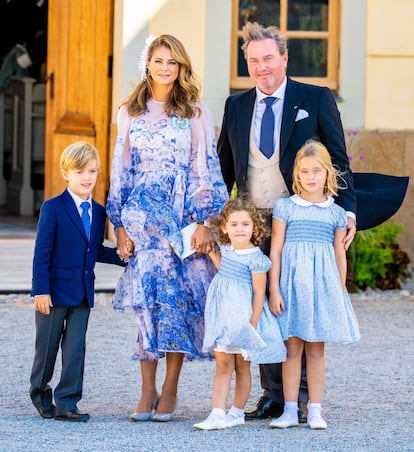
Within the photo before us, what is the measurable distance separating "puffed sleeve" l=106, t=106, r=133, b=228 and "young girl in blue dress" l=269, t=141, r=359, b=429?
2.10ft

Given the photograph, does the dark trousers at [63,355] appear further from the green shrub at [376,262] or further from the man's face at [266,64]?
the green shrub at [376,262]

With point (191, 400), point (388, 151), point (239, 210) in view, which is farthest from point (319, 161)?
point (388, 151)

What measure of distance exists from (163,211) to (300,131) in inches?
26.1

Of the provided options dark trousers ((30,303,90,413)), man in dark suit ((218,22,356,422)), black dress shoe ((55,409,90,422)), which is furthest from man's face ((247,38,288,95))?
black dress shoe ((55,409,90,422))

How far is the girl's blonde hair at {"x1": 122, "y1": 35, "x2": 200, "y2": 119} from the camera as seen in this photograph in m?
5.20

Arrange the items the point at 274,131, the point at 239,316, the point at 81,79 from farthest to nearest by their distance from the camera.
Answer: the point at 81,79, the point at 274,131, the point at 239,316

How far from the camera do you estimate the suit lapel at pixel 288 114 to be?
17.1 feet

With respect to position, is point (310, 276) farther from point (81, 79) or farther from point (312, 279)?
point (81, 79)

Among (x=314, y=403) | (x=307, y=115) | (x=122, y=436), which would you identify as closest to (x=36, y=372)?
(x=122, y=436)

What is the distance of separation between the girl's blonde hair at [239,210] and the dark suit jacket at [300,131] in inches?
9.0

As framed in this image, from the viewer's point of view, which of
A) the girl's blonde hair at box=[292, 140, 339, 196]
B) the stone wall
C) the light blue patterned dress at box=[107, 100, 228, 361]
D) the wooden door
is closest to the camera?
the girl's blonde hair at box=[292, 140, 339, 196]

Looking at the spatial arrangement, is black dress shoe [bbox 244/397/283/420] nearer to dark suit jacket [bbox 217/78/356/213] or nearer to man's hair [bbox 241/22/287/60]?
dark suit jacket [bbox 217/78/356/213]

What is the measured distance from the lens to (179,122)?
17.1 feet

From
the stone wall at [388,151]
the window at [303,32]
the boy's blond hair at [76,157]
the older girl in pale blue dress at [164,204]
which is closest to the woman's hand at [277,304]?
the older girl in pale blue dress at [164,204]
